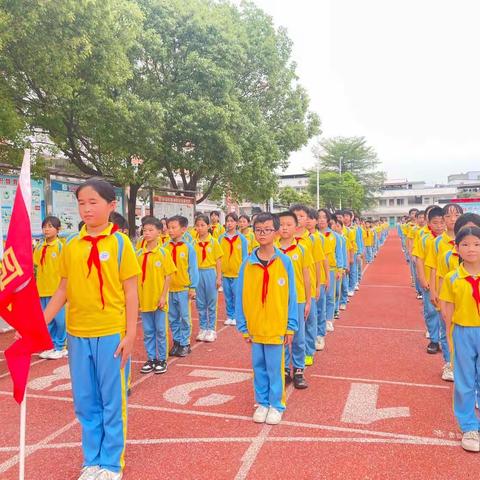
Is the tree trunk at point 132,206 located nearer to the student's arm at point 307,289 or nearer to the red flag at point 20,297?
the student's arm at point 307,289

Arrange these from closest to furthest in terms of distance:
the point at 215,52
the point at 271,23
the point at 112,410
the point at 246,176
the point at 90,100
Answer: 1. the point at 112,410
2. the point at 90,100
3. the point at 215,52
4. the point at 246,176
5. the point at 271,23

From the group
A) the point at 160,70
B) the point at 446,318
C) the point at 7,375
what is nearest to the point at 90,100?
the point at 160,70

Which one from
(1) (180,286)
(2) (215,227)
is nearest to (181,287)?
(1) (180,286)

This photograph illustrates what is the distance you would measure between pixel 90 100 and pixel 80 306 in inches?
326

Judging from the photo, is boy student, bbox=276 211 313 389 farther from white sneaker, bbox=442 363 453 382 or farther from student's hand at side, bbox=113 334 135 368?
student's hand at side, bbox=113 334 135 368

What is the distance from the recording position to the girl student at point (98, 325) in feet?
10.2

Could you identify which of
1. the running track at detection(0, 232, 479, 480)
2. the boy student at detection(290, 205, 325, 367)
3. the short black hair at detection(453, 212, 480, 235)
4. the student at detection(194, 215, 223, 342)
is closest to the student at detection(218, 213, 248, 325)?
the student at detection(194, 215, 223, 342)

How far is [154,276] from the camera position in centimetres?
547

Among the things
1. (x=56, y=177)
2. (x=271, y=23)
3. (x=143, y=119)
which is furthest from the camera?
(x=271, y=23)

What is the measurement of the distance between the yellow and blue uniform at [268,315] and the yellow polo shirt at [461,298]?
1242 mm

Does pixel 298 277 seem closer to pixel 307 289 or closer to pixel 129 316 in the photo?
pixel 307 289

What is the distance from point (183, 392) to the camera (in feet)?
15.8

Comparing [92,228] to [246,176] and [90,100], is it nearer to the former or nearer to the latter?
[90,100]

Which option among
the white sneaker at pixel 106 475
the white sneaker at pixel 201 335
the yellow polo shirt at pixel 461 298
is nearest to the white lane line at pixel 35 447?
the white sneaker at pixel 106 475
